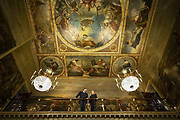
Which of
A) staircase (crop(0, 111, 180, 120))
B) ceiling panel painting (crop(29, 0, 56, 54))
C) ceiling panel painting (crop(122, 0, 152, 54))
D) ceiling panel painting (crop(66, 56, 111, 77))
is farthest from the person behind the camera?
ceiling panel painting (crop(66, 56, 111, 77))

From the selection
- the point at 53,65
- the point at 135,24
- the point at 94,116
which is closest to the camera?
the point at 94,116

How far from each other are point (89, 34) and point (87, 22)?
0.88m

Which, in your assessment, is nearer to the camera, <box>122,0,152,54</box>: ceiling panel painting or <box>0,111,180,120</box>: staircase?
<box>0,111,180,120</box>: staircase

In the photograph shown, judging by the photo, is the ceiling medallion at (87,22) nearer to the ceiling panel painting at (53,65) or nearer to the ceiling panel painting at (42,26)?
the ceiling panel painting at (42,26)

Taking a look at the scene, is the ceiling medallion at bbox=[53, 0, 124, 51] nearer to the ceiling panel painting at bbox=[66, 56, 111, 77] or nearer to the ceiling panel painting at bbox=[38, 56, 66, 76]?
the ceiling panel painting at bbox=[66, 56, 111, 77]

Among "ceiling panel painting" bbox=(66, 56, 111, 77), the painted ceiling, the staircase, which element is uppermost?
the painted ceiling

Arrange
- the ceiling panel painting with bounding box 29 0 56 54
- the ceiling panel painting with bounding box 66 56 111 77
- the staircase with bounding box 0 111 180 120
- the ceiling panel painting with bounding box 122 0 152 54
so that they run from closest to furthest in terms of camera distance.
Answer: the staircase with bounding box 0 111 180 120 < the ceiling panel painting with bounding box 122 0 152 54 < the ceiling panel painting with bounding box 29 0 56 54 < the ceiling panel painting with bounding box 66 56 111 77

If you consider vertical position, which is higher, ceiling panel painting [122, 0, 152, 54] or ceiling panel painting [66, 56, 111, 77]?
ceiling panel painting [122, 0, 152, 54]

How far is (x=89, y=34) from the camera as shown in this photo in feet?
34.6

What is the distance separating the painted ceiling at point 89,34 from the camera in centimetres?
958

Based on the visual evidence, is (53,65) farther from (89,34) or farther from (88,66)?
(89,34)

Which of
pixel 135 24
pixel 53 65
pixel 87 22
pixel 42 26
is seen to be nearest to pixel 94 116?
pixel 53 65

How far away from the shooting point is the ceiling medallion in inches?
377

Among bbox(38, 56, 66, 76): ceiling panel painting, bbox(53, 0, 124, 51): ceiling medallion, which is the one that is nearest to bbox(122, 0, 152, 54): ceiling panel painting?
bbox(53, 0, 124, 51): ceiling medallion
